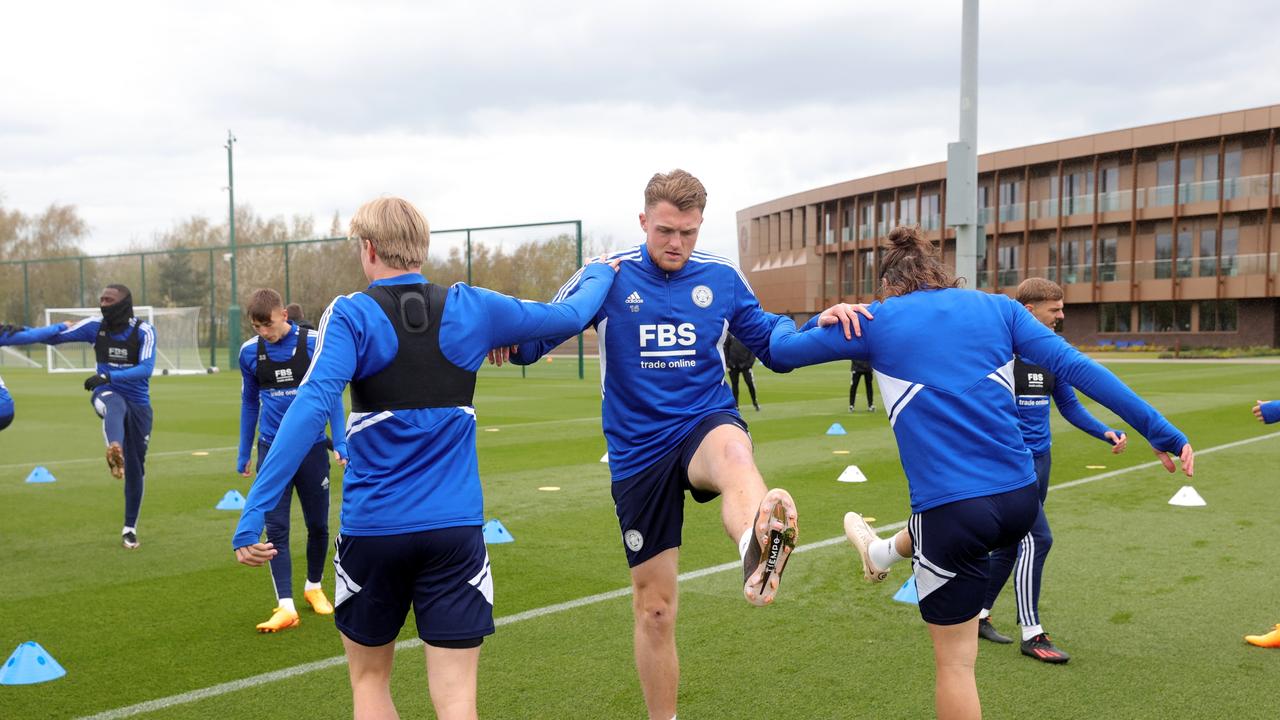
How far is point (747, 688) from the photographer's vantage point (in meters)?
4.87

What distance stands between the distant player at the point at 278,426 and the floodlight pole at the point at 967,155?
8.77m

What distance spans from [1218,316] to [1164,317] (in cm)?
271

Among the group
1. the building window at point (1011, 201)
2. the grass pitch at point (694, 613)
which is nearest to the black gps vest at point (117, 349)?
the grass pitch at point (694, 613)

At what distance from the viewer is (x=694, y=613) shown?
20.1 feet

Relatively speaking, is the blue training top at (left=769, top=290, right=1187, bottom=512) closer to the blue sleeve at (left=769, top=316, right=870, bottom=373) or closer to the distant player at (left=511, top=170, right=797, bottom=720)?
the blue sleeve at (left=769, top=316, right=870, bottom=373)

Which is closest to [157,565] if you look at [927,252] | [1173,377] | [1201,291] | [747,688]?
[747,688]

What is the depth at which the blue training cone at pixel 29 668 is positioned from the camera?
4.98m

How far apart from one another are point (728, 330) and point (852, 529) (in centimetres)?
97

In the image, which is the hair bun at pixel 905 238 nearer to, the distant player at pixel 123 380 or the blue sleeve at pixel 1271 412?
the blue sleeve at pixel 1271 412

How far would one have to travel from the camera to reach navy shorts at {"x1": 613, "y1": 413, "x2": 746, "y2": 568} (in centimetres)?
414

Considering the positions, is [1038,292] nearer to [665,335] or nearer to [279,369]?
[665,335]

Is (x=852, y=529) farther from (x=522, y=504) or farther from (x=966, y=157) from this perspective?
(x=966, y=157)

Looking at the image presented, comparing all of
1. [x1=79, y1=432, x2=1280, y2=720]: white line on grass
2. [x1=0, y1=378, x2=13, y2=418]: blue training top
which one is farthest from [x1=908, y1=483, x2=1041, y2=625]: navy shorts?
[x1=0, y1=378, x2=13, y2=418]: blue training top

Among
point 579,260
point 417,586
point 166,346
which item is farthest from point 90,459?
point 166,346
